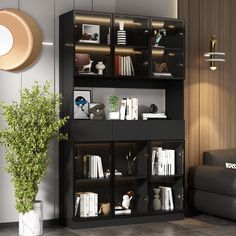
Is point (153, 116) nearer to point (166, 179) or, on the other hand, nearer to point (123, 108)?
point (123, 108)

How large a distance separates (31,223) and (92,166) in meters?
1.01

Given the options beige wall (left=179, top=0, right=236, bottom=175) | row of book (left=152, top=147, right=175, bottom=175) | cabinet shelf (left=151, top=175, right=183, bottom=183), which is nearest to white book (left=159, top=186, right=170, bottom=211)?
cabinet shelf (left=151, top=175, right=183, bottom=183)

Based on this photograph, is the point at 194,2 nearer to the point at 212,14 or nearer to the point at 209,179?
the point at 212,14

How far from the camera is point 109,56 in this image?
23.5 feet

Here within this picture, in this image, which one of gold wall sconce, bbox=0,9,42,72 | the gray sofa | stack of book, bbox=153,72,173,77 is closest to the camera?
gold wall sconce, bbox=0,9,42,72

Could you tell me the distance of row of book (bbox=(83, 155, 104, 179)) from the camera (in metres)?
7.03

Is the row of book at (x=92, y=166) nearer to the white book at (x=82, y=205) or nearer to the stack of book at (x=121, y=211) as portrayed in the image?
the white book at (x=82, y=205)

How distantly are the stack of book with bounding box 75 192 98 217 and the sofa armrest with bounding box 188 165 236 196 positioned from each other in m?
1.42

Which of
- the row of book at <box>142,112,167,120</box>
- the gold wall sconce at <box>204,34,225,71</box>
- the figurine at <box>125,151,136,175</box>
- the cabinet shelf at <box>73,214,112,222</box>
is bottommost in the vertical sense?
the cabinet shelf at <box>73,214,112,222</box>

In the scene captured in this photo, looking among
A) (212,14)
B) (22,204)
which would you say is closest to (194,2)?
(212,14)

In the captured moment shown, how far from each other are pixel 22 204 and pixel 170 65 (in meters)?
2.54

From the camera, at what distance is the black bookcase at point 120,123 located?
6945mm

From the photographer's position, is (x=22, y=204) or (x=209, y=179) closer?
(x=22, y=204)

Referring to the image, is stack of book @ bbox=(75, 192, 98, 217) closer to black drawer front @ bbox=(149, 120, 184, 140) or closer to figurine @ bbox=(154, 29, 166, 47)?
black drawer front @ bbox=(149, 120, 184, 140)
